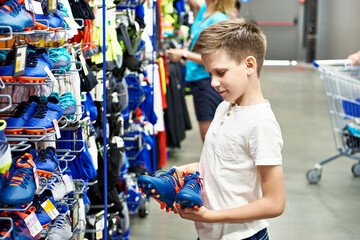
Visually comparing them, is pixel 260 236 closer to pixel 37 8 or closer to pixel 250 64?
pixel 250 64

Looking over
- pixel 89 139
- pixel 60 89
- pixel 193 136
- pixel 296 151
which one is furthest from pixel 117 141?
pixel 193 136

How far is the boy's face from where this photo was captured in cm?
180

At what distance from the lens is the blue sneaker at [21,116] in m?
2.30

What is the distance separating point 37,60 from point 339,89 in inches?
153

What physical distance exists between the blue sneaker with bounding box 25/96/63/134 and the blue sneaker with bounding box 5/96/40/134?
0.06 ft

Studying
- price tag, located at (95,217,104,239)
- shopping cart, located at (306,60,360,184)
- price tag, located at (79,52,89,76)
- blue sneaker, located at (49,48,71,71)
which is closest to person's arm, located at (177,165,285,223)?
blue sneaker, located at (49,48,71,71)

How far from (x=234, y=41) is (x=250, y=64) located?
89 mm

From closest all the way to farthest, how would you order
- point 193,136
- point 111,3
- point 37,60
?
point 37,60, point 111,3, point 193,136

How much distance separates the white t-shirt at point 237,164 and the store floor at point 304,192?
258 cm

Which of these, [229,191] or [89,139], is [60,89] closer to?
[89,139]

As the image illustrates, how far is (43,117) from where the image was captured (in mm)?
2393

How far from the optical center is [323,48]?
18281 millimetres

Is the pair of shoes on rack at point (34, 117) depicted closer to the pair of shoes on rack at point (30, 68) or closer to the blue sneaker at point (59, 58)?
the pair of shoes on rack at point (30, 68)

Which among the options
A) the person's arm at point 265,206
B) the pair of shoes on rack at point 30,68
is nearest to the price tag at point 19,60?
the pair of shoes on rack at point 30,68
